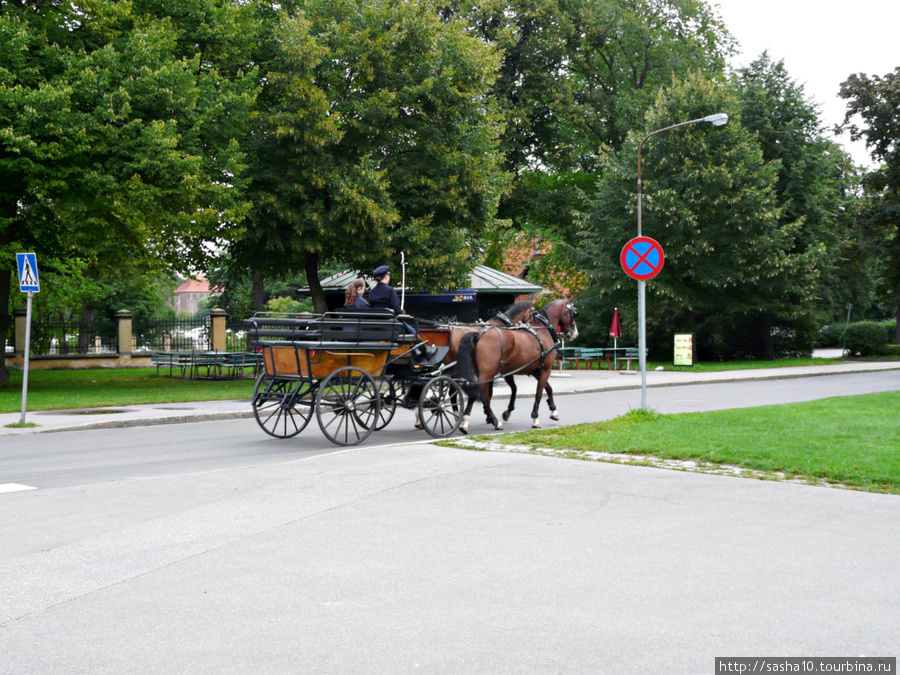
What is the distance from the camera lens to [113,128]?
2012 cm

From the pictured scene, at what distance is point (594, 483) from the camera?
8750mm

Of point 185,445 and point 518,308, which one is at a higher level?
point 518,308

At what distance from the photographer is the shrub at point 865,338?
151 feet

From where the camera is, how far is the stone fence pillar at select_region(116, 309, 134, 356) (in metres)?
36.6

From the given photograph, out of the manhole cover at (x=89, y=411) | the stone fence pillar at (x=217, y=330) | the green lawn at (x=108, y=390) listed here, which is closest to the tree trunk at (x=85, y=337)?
the green lawn at (x=108, y=390)

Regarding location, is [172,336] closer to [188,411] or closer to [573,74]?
[188,411]

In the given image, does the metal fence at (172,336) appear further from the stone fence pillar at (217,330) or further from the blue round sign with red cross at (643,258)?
the blue round sign with red cross at (643,258)

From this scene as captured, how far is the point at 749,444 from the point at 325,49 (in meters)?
17.8

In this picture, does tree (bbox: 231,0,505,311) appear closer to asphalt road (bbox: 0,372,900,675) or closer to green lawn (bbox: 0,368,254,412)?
green lawn (bbox: 0,368,254,412)

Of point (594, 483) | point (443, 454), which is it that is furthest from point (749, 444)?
point (443, 454)

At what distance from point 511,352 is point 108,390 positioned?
14.1 meters

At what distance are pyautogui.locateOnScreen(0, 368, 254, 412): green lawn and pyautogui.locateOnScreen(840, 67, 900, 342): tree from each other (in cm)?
3229

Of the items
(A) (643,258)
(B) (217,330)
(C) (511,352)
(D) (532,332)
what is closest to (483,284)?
(B) (217,330)

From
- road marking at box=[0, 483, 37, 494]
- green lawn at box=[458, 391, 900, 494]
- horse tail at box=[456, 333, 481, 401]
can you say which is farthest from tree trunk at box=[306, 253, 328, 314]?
road marking at box=[0, 483, 37, 494]
